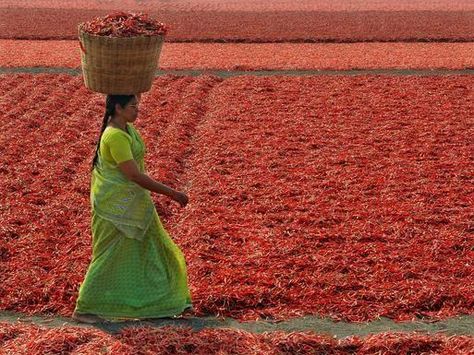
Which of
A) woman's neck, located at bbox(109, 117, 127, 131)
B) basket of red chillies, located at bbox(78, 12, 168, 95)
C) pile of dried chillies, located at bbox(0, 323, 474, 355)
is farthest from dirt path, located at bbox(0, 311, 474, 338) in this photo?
basket of red chillies, located at bbox(78, 12, 168, 95)

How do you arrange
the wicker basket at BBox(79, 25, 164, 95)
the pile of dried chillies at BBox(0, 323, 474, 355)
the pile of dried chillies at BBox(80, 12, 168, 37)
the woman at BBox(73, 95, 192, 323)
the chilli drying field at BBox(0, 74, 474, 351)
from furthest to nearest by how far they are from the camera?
the chilli drying field at BBox(0, 74, 474, 351) < the pile of dried chillies at BBox(80, 12, 168, 37) < the wicker basket at BBox(79, 25, 164, 95) < the woman at BBox(73, 95, 192, 323) < the pile of dried chillies at BBox(0, 323, 474, 355)

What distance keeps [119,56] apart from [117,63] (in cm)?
6

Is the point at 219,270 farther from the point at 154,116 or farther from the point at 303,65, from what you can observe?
the point at 303,65

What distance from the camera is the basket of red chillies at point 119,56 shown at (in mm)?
6598

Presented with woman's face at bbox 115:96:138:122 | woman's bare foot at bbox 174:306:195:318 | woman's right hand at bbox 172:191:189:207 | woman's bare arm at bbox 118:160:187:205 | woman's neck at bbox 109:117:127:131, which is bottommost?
woman's bare foot at bbox 174:306:195:318

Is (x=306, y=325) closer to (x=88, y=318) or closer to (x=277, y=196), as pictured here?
(x=88, y=318)

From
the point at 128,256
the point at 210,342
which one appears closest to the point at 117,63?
the point at 128,256

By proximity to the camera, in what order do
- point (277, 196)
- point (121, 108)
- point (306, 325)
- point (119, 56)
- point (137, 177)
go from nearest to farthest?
point (137, 177), point (121, 108), point (119, 56), point (306, 325), point (277, 196)

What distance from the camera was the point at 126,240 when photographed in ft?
21.7

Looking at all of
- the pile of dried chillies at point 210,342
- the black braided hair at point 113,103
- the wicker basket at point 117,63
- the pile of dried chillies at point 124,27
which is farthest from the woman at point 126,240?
the pile of dried chillies at point 124,27

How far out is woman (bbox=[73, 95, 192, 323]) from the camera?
646cm

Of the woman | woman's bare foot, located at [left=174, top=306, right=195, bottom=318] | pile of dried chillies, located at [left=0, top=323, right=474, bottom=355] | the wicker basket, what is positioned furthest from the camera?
woman's bare foot, located at [left=174, top=306, right=195, bottom=318]

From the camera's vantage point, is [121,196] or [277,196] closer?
[121,196]

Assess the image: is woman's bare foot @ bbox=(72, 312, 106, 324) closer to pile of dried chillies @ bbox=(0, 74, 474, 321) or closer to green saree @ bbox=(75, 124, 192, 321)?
green saree @ bbox=(75, 124, 192, 321)
